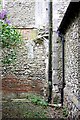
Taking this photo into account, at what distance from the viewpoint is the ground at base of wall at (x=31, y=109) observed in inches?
323

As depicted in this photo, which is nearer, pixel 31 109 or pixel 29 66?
pixel 31 109

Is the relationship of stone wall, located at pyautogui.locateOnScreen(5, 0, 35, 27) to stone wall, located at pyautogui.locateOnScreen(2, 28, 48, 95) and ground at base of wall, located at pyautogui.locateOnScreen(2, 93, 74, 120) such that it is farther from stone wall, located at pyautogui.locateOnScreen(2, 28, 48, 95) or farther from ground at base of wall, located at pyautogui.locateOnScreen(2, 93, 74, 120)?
ground at base of wall, located at pyautogui.locateOnScreen(2, 93, 74, 120)

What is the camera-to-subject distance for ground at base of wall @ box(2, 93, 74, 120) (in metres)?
8.20

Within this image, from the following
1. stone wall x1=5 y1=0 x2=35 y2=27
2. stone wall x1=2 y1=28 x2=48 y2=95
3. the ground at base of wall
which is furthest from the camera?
stone wall x1=5 y1=0 x2=35 y2=27

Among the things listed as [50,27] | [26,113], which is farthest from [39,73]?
[26,113]

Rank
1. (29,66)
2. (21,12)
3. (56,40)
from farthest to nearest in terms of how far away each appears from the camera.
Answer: (21,12) → (29,66) → (56,40)

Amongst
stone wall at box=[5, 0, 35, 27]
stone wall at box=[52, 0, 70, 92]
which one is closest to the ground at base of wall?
stone wall at box=[52, 0, 70, 92]

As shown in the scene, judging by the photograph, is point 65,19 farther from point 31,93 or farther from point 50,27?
point 31,93

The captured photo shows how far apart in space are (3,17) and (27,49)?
440 cm

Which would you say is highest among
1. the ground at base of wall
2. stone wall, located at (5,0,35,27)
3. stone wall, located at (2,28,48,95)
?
stone wall, located at (5,0,35,27)

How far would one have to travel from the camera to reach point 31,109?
922cm

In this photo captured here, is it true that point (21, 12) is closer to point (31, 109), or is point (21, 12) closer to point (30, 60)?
point (30, 60)

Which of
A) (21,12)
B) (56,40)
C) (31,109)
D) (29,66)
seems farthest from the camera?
(21,12)

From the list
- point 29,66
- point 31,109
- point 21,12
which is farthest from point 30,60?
point 31,109
